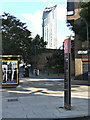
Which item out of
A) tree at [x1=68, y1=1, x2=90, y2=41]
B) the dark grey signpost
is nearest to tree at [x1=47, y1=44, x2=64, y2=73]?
tree at [x1=68, y1=1, x2=90, y2=41]

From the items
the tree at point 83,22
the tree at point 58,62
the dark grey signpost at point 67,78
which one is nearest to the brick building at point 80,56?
the tree at point 83,22

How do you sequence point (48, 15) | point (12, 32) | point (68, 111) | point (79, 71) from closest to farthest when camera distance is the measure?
point (68, 111)
point (79, 71)
point (12, 32)
point (48, 15)

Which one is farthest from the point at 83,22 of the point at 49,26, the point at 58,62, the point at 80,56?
the point at 49,26

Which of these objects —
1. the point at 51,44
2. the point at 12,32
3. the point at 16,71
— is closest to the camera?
the point at 16,71

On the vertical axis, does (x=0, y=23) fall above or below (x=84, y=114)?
above

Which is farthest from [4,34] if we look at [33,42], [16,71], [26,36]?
[16,71]

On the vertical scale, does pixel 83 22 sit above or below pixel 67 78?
above

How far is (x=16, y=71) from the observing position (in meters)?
14.9

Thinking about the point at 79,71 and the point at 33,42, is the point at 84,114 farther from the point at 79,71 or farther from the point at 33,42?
the point at 33,42

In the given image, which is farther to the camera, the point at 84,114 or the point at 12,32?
the point at 12,32

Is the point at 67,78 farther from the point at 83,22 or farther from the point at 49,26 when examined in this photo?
the point at 49,26

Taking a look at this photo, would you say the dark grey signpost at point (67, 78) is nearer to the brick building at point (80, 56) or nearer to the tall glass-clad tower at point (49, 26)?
the brick building at point (80, 56)

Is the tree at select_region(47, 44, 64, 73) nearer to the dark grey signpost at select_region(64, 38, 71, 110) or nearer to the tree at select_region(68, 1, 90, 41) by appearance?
the tree at select_region(68, 1, 90, 41)

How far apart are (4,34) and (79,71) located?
72.0ft
